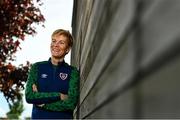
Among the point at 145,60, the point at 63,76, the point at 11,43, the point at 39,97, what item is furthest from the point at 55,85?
the point at 11,43

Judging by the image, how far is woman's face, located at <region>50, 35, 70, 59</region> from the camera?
11.3ft

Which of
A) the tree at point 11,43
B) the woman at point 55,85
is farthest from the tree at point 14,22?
the woman at point 55,85

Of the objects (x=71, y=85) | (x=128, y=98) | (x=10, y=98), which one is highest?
(x=10, y=98)

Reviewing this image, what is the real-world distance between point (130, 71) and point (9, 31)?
40.1 feet

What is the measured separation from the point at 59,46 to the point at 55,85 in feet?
1.04

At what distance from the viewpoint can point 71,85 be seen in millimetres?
3598

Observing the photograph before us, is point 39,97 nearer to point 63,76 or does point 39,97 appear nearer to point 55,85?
point 55,85

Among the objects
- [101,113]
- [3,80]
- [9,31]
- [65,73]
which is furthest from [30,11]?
[101,113]

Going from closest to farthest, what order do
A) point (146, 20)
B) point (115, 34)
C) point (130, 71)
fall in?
point (146, 20)
point (130, 71)
point (115, 34)

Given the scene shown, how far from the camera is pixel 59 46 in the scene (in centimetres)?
345

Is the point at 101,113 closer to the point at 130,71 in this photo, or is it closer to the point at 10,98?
the point at 130,71

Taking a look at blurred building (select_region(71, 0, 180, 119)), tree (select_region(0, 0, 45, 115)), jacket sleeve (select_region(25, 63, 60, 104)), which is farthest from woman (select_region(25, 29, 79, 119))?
tree (select_region(0, 0, 45, 115))

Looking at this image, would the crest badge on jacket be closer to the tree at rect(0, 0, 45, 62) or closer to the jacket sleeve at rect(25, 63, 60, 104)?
the jacket sleeve at rect(25, 63, 60, 104)

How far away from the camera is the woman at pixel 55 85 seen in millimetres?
3438
